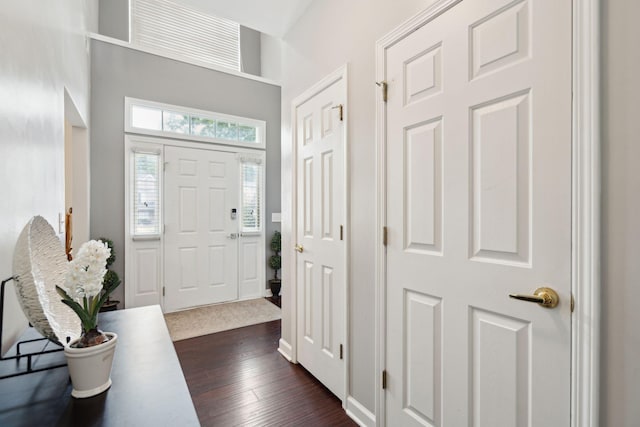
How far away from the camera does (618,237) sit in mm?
822

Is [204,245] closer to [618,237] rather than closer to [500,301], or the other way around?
[500,301]

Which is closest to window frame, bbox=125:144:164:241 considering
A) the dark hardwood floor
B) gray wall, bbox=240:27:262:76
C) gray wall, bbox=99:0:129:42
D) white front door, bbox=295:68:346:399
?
the dark hardwood floor

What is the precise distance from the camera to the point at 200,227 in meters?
4.07

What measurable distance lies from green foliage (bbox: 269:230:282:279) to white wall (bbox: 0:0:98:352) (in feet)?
9.57

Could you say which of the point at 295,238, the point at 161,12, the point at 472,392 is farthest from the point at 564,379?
the point at 161,12

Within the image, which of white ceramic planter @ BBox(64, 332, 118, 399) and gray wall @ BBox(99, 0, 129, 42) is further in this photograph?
gray wall @ BBox(99, 0, 129, 42)

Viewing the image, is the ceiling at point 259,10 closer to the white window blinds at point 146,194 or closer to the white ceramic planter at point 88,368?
the white window blinds at point 146,194

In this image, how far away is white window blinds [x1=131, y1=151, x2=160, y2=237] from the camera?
145 inches

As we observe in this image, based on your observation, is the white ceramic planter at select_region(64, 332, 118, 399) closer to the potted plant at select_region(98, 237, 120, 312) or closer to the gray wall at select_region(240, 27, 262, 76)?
the potted plant at select_region(98, 237, 120, 312)

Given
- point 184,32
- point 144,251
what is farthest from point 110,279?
point 184,32

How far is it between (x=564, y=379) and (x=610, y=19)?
106 centimetres

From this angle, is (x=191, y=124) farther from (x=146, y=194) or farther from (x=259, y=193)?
(x=259, y=193)

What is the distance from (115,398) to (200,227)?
343 centimetres

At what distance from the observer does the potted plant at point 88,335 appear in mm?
813
